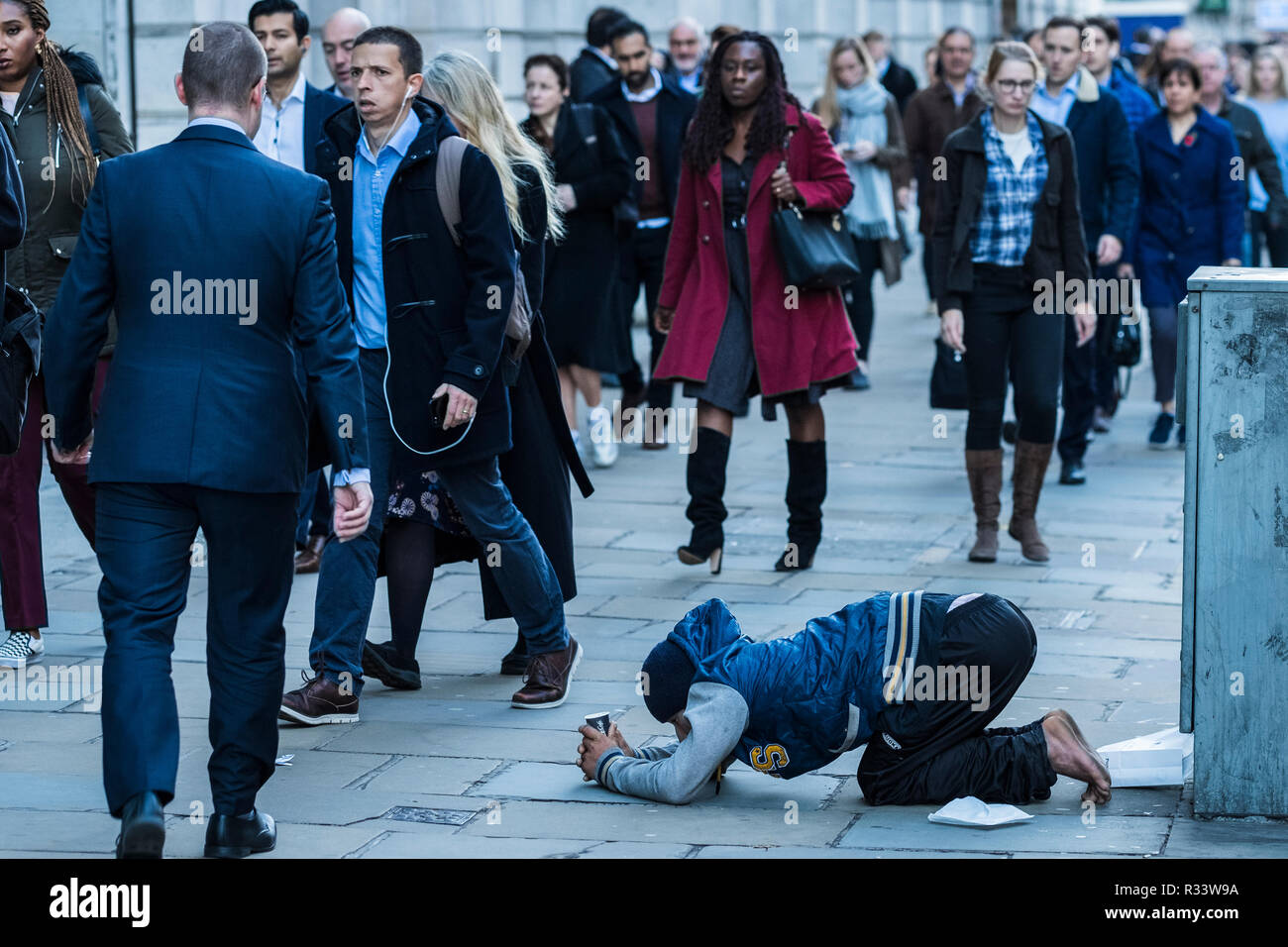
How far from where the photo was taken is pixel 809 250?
7594 mm

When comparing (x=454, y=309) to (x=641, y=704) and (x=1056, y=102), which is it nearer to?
(x=641, y=704)

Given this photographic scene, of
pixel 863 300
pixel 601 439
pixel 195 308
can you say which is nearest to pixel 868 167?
pixel 863 300

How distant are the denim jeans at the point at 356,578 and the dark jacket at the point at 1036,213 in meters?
2.90

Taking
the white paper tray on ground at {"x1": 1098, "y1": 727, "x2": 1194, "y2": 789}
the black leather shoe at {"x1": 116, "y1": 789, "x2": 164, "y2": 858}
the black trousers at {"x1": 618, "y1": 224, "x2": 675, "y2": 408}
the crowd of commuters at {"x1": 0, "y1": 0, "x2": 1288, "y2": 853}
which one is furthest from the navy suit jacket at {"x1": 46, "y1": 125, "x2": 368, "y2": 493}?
the black trousers at {"x1": 618, "y1": 224, "x2": 675, "y2": 408}

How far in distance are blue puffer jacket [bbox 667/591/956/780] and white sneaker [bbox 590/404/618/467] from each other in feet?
17.9

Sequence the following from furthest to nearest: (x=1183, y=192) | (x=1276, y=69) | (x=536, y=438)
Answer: (x=1276, y=69) < (x=1183, y=192) < (x=536, y=438)

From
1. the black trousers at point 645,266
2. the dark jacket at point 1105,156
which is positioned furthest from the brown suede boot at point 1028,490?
the black trousers at point 645,266

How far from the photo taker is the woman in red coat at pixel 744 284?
7.70 meters

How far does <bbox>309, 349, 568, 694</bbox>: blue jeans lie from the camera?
18.8 feet

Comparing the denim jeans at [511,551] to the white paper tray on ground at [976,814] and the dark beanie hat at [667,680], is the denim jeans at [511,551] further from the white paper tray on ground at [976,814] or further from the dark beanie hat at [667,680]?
the white paper tray on ground at [976,814]

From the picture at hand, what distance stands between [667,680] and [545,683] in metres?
1.16

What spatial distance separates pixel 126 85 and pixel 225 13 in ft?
2.62

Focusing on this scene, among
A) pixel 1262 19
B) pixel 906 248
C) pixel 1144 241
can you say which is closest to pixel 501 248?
pixel 1144 241

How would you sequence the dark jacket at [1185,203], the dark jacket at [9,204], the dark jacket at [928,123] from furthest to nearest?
the dark jacket at [928,123] → the dark jacket at [1185,203] → the dark jacket at [9,204]
